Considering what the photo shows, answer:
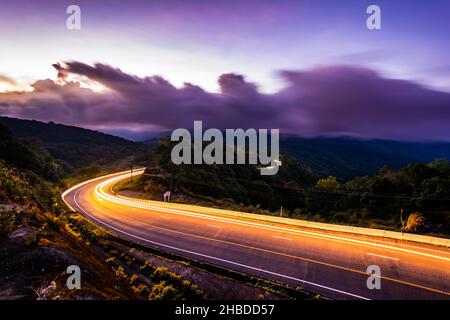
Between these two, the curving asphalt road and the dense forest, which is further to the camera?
the dense forest

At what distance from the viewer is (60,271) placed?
9617 mm

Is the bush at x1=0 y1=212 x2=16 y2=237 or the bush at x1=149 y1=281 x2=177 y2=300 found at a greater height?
the bush at x1=0 y1=212 x2=16 y2=237

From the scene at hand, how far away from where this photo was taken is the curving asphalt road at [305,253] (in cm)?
1194

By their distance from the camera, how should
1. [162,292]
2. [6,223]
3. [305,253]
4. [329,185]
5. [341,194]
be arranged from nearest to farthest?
[6,223] < [162,292] < [305,253] < [341,194] < [329,185]

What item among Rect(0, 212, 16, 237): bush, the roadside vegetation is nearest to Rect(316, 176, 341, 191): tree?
the roadside vegetation

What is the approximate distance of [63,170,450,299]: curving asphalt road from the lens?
11.9 m

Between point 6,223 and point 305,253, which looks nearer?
point 6,223

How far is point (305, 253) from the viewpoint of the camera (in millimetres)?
15547

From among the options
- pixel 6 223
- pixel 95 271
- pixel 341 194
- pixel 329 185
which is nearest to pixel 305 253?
pixel 95 271

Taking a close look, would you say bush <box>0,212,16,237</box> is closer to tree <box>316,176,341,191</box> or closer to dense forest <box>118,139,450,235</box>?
dense forest <box>118,139,450,235</box>

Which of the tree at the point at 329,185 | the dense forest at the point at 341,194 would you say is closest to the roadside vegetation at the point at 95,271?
the dense forest at the point at 341,194

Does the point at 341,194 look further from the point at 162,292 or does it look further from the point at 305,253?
the point at 162,292

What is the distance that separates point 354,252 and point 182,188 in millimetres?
31890

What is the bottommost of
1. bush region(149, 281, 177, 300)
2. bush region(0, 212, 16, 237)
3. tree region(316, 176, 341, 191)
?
bush region(149, 281, 177, 300)
